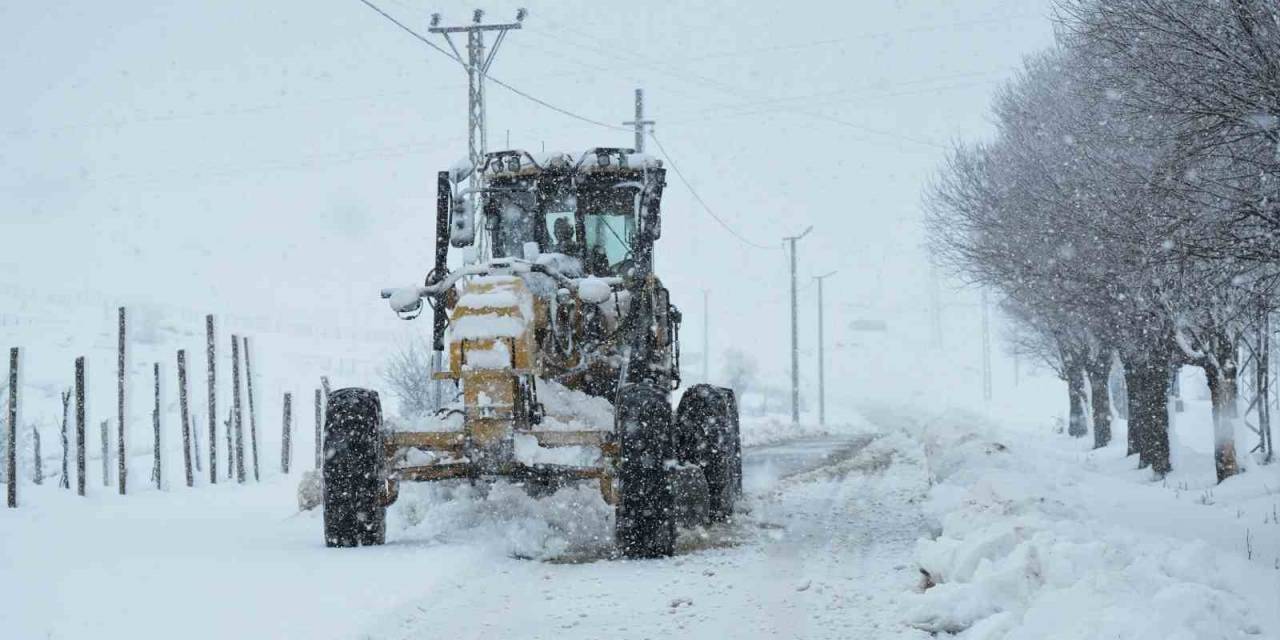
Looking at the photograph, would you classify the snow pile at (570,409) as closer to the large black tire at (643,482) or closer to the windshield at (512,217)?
the large black tire at (643,482)

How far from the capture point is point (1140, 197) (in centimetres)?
1171

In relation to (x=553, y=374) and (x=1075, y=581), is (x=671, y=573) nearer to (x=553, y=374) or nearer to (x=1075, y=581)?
(x=553, y=374)

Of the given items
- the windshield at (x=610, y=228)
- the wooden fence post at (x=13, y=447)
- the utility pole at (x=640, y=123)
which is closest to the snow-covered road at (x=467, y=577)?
the windshield at (x=610, y=228)

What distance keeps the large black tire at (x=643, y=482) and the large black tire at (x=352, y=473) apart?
187 centimetres

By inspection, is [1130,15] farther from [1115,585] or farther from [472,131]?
[472,131]

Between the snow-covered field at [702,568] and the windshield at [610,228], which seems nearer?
the snow-covered field at [702,568]

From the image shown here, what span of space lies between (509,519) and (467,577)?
5.14 feet

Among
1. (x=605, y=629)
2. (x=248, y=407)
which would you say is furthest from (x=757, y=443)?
(x=605, y=629)

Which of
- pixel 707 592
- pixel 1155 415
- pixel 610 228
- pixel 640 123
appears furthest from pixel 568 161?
pixel 640 123

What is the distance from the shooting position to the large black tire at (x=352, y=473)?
8.64 meters

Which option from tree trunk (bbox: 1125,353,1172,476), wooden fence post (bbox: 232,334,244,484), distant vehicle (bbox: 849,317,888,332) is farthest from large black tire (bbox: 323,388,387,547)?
distant vehicle (bbox: 849,317,888,332)

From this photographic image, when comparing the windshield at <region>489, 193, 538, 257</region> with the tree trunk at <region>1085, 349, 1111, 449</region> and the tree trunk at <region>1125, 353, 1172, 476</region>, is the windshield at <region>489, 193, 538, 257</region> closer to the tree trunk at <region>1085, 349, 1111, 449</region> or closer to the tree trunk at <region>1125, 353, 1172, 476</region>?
the tree trunk at <region>1125, 353, 1172, 476</region>

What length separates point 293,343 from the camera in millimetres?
79750

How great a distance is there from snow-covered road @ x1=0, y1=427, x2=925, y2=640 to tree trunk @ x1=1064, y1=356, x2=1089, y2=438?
822 inches
